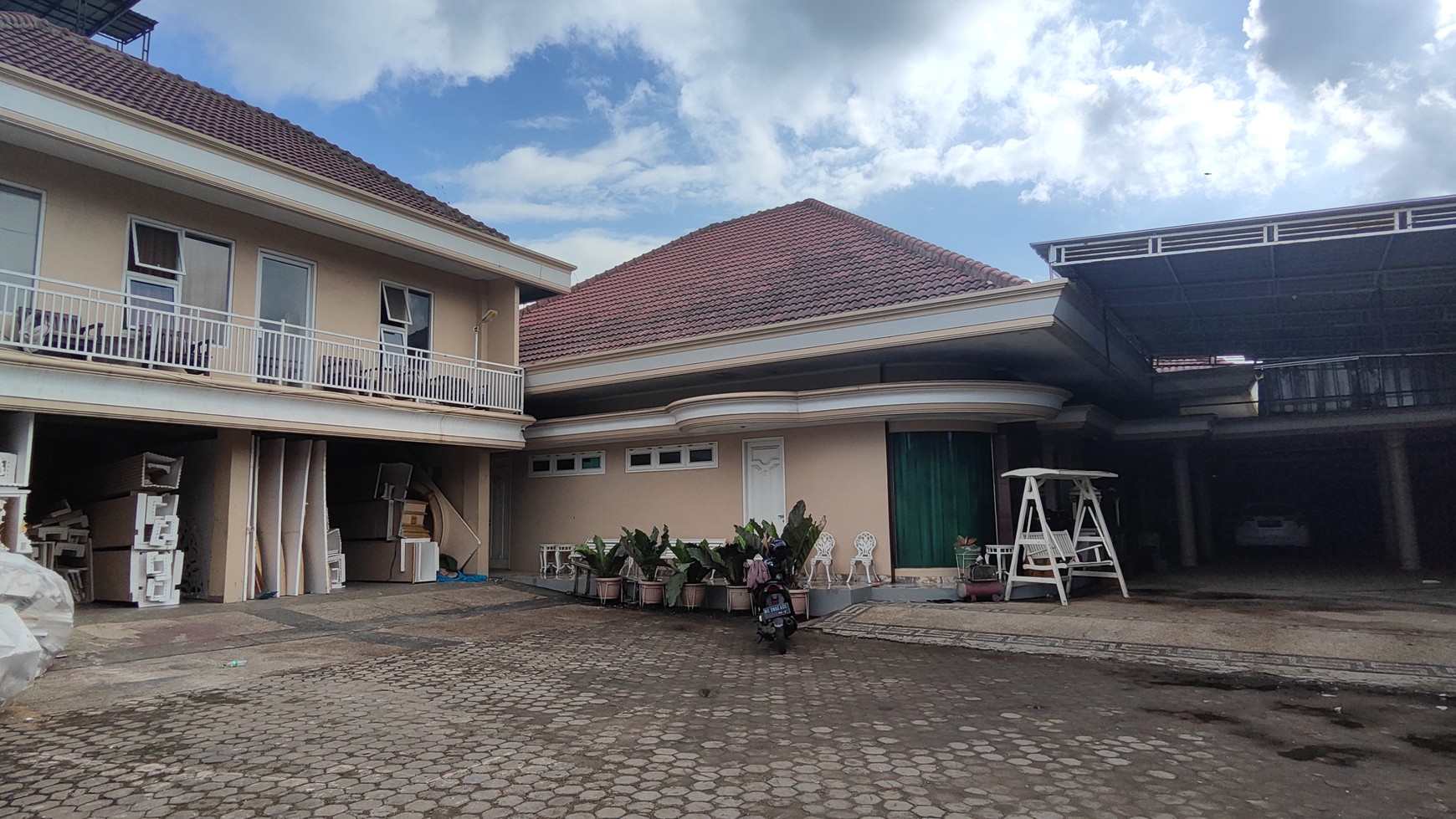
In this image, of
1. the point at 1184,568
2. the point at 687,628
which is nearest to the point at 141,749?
the point at 687,628

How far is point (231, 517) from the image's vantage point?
10758mm

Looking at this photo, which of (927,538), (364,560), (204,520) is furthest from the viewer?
(364,560)

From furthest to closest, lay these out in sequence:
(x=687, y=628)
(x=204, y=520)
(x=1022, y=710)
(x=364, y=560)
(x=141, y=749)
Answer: (x=364, y=560) → (x=204, y=520) → (x=687, y=628) → (x=1022, y=710) → (x=141, y=749)

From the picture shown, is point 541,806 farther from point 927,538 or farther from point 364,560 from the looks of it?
point 364,560

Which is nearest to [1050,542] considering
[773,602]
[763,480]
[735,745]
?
[773,602]

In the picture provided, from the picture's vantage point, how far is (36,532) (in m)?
10.0

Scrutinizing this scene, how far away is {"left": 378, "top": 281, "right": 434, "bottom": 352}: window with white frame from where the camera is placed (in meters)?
13.5

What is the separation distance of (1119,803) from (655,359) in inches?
418

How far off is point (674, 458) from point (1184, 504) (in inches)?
441

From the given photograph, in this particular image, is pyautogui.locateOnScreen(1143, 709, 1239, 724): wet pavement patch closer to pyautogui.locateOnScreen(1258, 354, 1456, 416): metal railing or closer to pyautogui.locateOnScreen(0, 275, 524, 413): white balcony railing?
pyautogui.locateOnScreen(0, 275, 524, 413): white balcony railing

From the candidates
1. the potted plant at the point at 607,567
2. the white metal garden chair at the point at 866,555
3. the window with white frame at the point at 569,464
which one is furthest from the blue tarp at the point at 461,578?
the white metal garden chair at the point at 866,555

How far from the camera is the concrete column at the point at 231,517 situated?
10680 millimetres

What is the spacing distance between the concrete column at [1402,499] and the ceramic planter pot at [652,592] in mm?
13506

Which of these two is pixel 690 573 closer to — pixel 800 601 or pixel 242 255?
pixel 800 601
